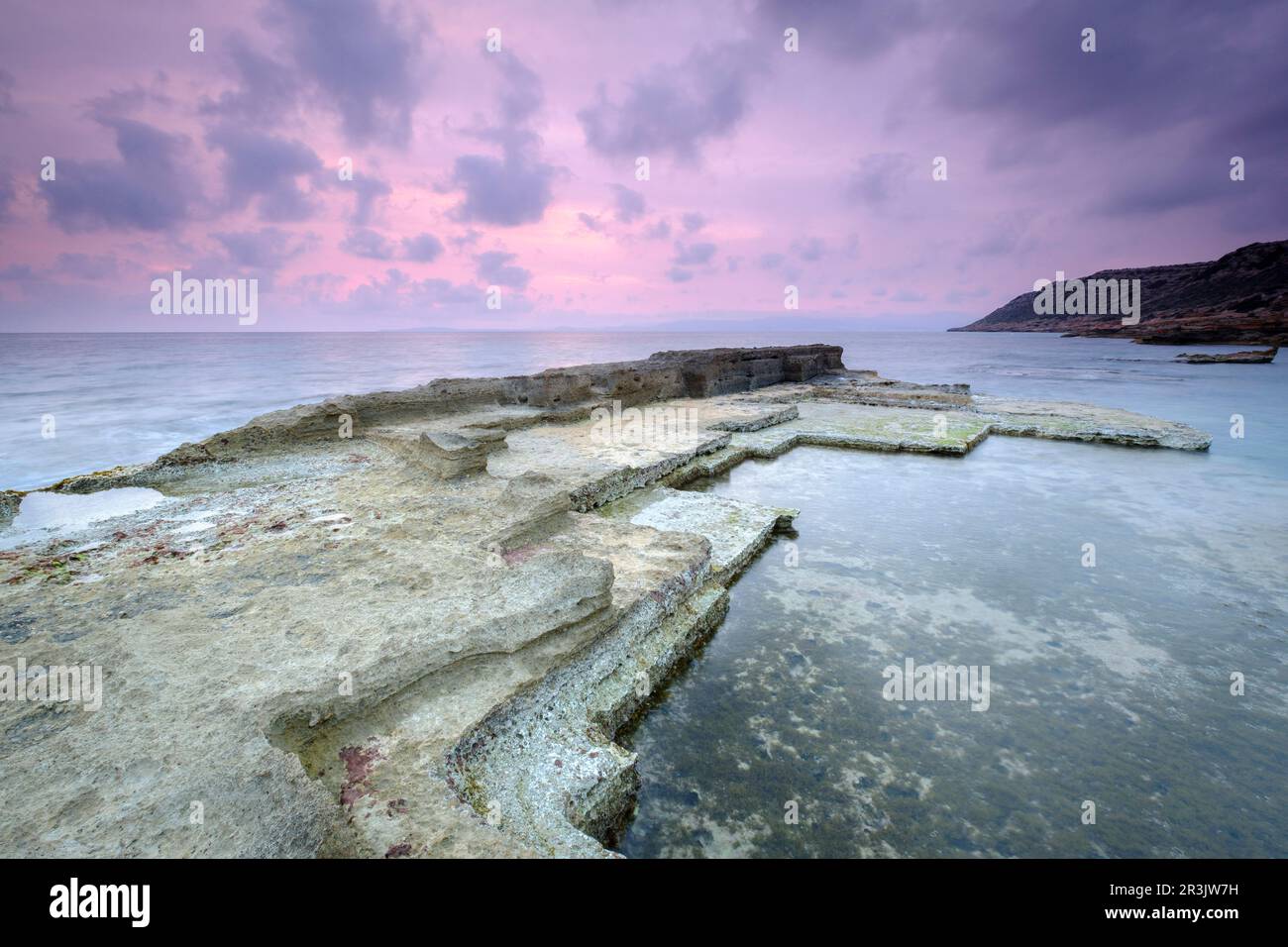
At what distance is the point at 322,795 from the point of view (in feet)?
7.23

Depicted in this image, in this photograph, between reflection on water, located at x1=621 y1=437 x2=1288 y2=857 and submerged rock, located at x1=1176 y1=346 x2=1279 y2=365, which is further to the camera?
submerged rock, located at x1=1176 y1=346 x2=1279 y2=365

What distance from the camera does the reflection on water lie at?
287 centimetres

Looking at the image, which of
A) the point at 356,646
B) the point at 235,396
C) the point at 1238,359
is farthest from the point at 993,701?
the point at 1238,359

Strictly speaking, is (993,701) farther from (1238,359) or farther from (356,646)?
(1238,359)

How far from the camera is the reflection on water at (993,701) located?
2869mm

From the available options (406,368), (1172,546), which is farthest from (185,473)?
(406,368)

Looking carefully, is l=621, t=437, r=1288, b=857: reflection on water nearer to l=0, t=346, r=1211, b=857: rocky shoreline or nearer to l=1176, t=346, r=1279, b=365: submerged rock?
l=0, t=346, r=1211, b=857: rocky shoreline

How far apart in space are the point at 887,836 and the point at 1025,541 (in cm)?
498

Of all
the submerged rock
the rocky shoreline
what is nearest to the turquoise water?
the submerged rock

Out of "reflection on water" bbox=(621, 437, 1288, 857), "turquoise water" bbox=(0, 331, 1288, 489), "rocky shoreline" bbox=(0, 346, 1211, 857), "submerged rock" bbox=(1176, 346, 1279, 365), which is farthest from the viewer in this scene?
"submerged rock" bbox=(1176, 346, 1279, 365)

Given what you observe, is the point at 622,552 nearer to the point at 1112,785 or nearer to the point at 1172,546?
the point at 1112,785

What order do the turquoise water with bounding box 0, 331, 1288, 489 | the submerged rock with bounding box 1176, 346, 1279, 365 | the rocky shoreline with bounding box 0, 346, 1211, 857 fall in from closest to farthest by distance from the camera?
the rocky shoreline with bounding box 0, 346, 1211, 857 < the turquoise water with bounding box 0, 331, 1288, 489 < the submerged rock with bounding box 1176, 346, 1279, 365

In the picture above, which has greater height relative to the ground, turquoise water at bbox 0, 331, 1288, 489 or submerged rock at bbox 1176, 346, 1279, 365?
submerged rock at bbox 1176, 346, 1279, 365

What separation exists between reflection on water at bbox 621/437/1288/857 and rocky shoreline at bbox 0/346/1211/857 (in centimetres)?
47
